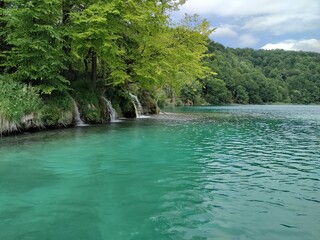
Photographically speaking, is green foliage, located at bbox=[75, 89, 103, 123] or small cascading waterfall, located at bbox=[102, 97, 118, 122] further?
small cascading waterfall, located at bbox=[102, 97, 118, 122]

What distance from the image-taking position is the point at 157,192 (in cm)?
721

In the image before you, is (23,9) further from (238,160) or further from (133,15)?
(238,160)

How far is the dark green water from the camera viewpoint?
5.23 m

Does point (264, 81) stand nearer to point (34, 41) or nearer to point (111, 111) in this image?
point (111, 111)

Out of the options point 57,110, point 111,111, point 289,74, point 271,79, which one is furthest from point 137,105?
point 289,74

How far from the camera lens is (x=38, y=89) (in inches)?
738

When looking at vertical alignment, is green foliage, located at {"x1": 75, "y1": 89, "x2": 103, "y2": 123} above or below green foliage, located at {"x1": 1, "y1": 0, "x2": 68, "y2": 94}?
below

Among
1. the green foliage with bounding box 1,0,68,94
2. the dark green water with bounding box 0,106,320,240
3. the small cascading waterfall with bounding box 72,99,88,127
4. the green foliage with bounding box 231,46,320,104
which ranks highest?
the green foliage with bounding box 231,46,320,104

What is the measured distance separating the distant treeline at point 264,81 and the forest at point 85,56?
72.6 metres

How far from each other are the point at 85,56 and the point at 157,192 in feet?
65.3

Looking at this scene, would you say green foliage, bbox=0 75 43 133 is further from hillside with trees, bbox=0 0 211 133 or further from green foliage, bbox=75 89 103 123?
green foliage, bbox=75 89 103 123

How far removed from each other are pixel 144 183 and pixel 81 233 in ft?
9.84

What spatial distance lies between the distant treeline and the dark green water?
294ft

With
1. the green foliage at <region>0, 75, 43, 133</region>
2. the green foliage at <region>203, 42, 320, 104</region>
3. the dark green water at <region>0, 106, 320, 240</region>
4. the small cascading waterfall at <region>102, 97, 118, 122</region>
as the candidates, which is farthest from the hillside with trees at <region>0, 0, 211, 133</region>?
the green foliage at <region>203, 42, 320, 104</region>
